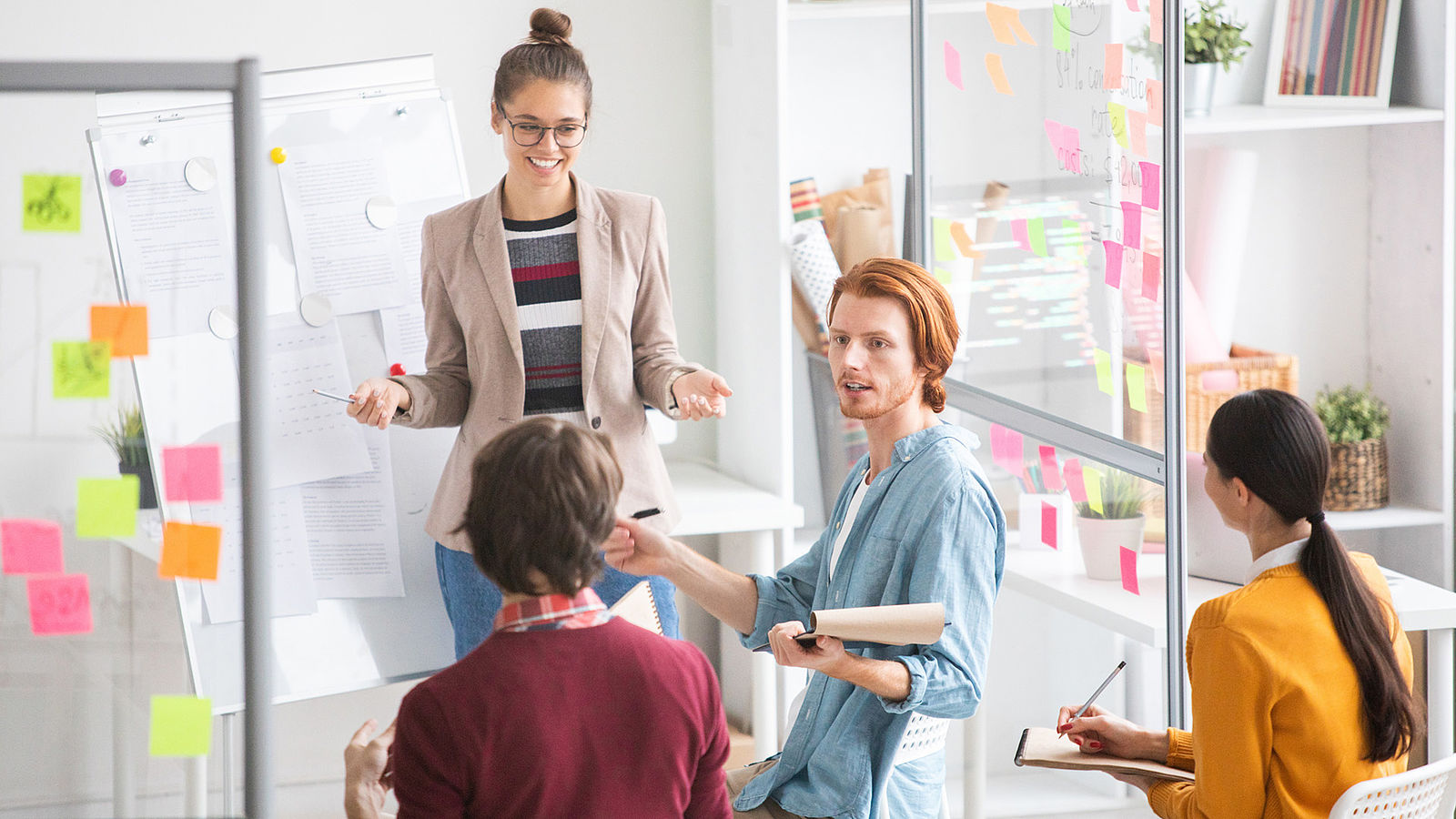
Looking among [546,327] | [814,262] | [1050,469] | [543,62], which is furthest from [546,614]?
[814,262]

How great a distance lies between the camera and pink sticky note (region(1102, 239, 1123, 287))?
207 centimetres

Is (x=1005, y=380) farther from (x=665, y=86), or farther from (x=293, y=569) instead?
(x=293, y=569)

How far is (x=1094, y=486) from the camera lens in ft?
7.19

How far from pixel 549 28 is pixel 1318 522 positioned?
1200 millimetres

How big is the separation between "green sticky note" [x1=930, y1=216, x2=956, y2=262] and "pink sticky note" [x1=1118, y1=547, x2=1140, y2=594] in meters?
0.73

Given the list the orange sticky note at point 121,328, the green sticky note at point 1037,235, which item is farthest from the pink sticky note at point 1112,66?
the orange sticky note at point 121,328

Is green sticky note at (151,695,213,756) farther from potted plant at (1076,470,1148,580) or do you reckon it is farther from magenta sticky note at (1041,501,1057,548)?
magenta sticky note at (1041,501,1057,548)

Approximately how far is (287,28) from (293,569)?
48.6 inches

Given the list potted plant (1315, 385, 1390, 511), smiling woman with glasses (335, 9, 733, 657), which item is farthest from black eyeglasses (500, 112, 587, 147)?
potted plant (1315, 385, 1390, 511)

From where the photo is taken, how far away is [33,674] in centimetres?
127

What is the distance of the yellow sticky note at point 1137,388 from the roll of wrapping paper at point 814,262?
2.46 ft

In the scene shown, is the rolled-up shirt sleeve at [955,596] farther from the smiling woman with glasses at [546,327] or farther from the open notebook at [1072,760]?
the smiling woman with glasses at [546,327]

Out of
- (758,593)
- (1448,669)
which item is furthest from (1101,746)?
(1448,669)

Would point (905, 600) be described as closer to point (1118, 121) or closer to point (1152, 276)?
point (1152, 276)
